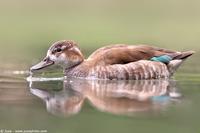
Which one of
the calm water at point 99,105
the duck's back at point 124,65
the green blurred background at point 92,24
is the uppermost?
the green blurred background at point 92,24

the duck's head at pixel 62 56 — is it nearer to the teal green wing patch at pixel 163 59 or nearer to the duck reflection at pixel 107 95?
the duck reflection at pixel 107 95

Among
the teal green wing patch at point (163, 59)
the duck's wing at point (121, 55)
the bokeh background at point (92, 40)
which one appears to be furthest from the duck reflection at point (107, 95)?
the teal green wing patch at point (163, 59)

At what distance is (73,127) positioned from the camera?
11.7 meters

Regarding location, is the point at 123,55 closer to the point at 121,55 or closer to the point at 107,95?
the point at 121,55

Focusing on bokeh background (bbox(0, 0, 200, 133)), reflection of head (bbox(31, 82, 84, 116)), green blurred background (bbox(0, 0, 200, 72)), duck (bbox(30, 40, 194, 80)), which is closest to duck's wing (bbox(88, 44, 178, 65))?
duck (bbox(30, 40, 194, 80))

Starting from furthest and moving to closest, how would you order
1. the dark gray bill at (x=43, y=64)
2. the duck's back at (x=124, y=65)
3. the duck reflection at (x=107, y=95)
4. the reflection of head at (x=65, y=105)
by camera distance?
the dark gray bill at (x=43, y=64) → the duck's back at (x=124, y=65) → the duck reflection at (x=107, y=95) → the reflection of head at (x=65, y=105)

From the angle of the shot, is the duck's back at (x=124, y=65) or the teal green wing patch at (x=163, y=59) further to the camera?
the teal green wing patch at (x=163, y=59)

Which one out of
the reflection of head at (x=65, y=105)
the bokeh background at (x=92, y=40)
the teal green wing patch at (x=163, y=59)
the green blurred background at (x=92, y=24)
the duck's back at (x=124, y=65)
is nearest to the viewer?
the bokeh background at (x=92, y=40)

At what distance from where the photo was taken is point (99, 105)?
1359 centimetres

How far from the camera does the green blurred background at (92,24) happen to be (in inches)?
1046

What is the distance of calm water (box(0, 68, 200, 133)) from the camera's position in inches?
468

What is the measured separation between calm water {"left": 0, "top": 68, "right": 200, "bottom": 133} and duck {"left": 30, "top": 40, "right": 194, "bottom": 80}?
1.27 ft

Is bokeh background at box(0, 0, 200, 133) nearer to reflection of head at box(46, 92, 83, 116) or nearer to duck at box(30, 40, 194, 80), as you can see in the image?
reflection of head at box(46, 92, 83, 116)

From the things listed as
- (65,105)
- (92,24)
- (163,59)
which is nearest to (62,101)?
(65,105)
